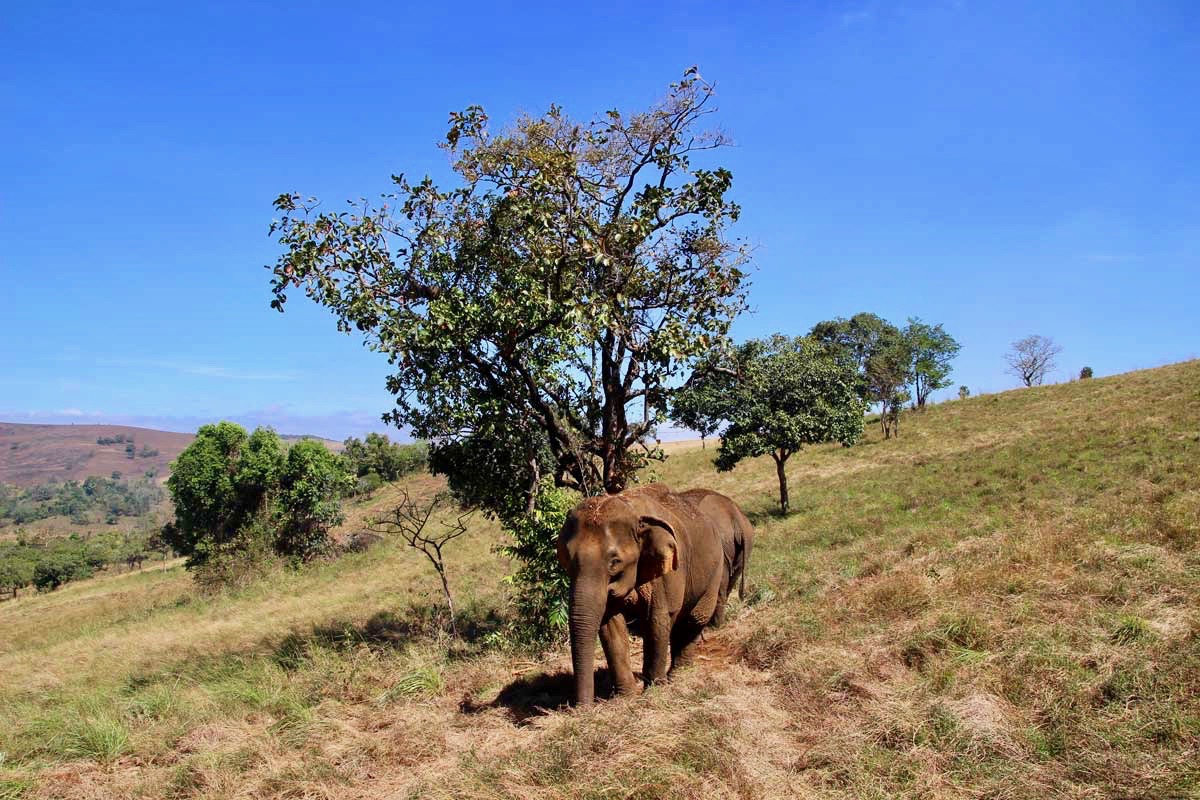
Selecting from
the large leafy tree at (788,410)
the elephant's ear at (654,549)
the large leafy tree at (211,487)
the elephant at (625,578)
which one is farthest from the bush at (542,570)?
the large leafy tree at (211,487)

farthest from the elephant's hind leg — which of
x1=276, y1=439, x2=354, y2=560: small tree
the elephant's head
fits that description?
x1=276, y1=439, x2=354, y2=560: small tree

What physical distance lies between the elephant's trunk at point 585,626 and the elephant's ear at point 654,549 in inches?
29.4

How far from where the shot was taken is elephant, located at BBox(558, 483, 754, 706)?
7.78m

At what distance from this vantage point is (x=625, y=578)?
8.16 metres

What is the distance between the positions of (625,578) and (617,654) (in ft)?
3.31

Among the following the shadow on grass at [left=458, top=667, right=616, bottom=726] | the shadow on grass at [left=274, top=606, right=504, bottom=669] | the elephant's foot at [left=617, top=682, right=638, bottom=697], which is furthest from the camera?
the shadow on grass at [left=274, top=606, right=504, bottom=669]

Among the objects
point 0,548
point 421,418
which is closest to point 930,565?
point 421,418

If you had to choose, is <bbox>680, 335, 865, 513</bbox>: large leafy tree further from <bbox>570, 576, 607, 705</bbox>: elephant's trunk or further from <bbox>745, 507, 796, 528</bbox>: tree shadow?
<bbox>570, 576, 607, 705</bbox>: elephant's trunk

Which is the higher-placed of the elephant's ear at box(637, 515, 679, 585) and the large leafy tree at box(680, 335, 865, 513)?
the large leafy tree at box(680, 335, 865, 513)

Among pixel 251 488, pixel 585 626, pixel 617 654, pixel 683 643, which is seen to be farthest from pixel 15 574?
pixel 585 626

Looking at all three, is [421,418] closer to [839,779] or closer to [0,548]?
[839,779]

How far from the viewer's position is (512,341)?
40.9ft

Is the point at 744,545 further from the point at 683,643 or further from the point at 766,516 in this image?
the point at 766,516

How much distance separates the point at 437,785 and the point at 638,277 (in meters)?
9.51
